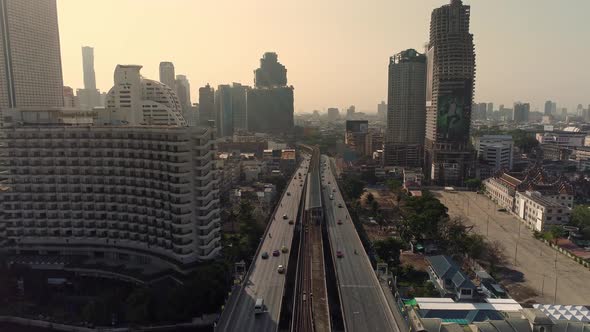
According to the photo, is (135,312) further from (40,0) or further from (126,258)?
(40,0)

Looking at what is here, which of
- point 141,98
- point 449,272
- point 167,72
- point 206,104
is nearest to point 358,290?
point 449,272

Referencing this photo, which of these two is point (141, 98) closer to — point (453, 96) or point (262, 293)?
point (262, 293)

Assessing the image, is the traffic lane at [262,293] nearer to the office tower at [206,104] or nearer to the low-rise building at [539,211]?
the low-rise building at [539,211]

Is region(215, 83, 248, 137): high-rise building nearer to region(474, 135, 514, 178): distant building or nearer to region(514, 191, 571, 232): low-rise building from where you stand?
region(474, 135, 514, 178): distant building

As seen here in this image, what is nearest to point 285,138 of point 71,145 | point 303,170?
point 303,170

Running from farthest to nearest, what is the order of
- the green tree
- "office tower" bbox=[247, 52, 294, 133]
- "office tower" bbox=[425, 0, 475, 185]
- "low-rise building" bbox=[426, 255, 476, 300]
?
1. "office tower" bbox=[247, 52, 294, 133]
2. "office tower" bbox=[425, 0, 475, 185]
3. the green tree
4. "low-rise building" bbox=[426, 255, 476, 300]

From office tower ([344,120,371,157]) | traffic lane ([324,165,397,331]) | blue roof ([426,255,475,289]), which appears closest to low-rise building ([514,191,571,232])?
blue roof ([426,255,475,289])

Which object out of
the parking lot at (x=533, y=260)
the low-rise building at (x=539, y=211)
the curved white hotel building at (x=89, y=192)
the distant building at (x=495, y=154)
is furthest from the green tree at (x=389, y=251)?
the distant building at (x=495, y=154)
